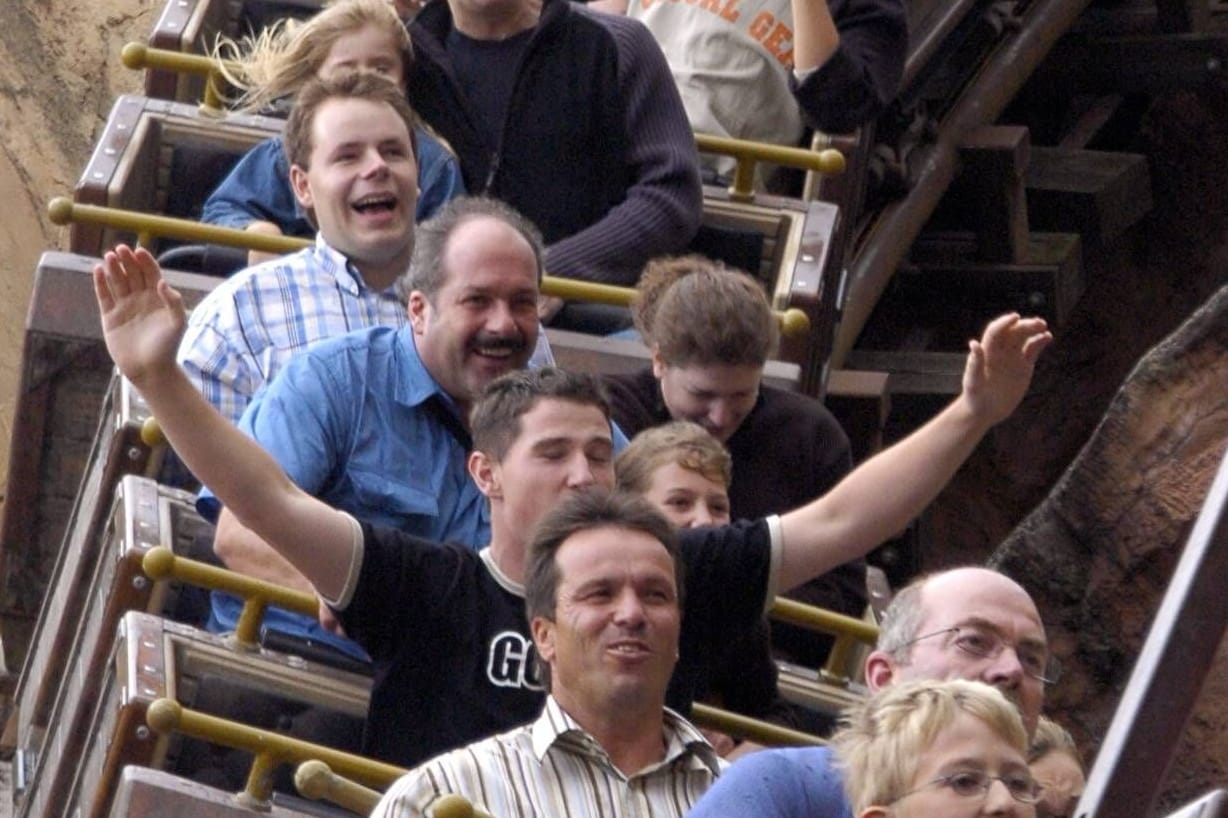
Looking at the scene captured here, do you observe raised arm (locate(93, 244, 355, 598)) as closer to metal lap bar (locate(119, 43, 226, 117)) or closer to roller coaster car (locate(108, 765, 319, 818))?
roller coaster car (locate(108, 765, 319, 818))

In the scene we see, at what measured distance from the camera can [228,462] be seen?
3361 millimetres

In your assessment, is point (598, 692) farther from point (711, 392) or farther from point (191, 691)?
point (711, 392)

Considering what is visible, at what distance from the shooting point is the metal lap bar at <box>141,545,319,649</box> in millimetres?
3625

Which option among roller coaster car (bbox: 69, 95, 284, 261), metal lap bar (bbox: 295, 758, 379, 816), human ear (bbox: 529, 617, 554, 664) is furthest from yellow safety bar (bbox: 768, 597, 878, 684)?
roller coaster car (bbox: 69, 95, 284, 261)

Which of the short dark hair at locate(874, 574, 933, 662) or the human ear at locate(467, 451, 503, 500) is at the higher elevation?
the human ear at locate(467, 451, 503, 500)

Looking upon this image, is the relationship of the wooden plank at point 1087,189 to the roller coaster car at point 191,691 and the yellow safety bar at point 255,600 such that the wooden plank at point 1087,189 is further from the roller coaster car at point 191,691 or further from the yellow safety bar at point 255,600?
the roller coaster car at point 191,691

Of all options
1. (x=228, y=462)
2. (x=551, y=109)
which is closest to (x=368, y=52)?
(x=551, y=109)

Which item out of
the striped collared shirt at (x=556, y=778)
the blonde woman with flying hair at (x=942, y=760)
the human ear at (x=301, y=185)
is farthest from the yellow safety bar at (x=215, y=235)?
the blonde woman with flying hair at (x=942, y=760)

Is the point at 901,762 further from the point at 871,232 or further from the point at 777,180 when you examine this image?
the point at 871,232

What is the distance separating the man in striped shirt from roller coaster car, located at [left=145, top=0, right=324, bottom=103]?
3051 millimetres

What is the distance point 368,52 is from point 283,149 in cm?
24

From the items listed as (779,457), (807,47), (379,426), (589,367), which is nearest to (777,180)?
(807,47)

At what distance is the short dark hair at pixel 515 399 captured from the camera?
3.61 metres

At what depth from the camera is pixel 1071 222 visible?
8648mm
